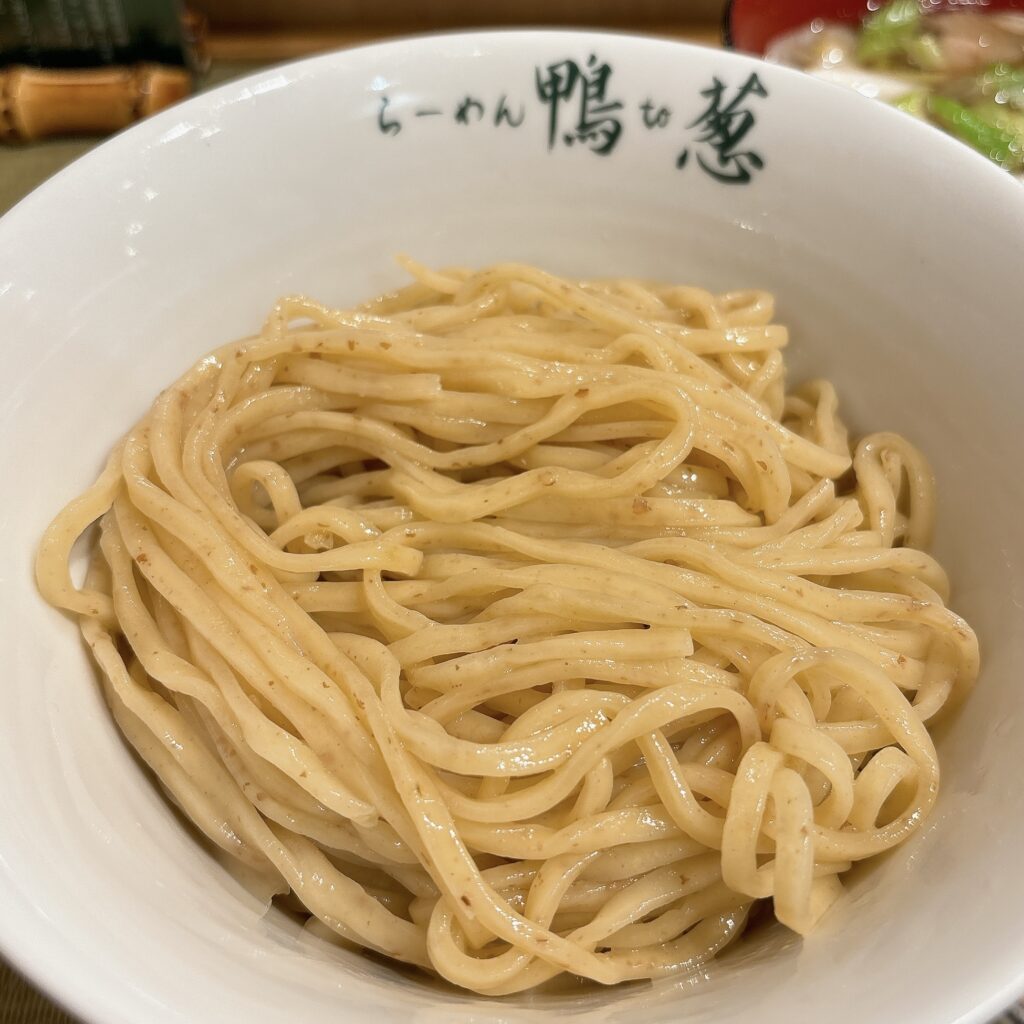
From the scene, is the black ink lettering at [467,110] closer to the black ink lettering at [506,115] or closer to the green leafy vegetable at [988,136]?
the black ink lettering at [506,115]

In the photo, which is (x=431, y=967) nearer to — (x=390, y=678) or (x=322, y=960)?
(x=322, y=960)

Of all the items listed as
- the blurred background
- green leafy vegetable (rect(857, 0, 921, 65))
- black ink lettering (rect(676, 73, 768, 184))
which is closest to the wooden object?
the blurred background

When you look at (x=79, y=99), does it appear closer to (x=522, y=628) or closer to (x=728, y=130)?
(x=728, y=130)

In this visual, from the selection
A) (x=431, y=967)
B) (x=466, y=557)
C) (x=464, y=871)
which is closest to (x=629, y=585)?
(x=466, y=557)

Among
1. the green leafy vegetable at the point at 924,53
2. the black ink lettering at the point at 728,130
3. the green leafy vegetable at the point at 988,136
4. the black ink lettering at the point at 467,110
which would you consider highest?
the black ink lettering at the point at 467,110

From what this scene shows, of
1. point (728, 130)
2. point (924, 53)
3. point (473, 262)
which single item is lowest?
point (924, 53)

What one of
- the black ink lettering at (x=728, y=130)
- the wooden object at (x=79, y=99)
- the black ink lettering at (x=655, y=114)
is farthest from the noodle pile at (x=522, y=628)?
the wooden object at (x=79, y=99)

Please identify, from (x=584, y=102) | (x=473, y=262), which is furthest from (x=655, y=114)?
(x=473, y=262)
